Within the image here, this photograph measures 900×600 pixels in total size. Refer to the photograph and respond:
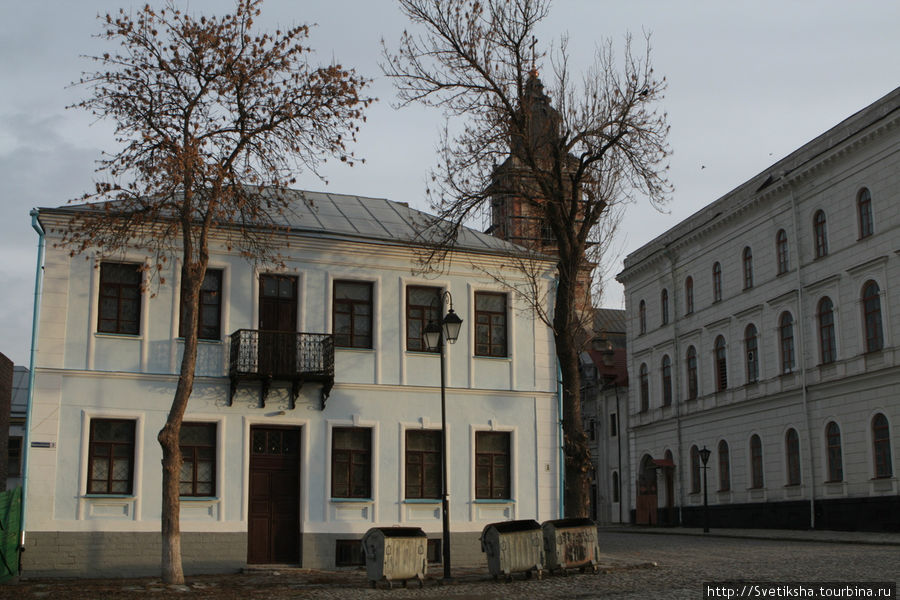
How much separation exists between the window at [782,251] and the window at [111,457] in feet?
92.5

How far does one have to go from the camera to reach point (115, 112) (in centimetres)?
1892

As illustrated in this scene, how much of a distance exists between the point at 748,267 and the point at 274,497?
91.4 feet

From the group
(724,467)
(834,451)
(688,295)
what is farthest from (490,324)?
(688,295)

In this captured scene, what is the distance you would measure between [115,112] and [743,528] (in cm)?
3260

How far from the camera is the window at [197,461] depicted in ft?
72.3

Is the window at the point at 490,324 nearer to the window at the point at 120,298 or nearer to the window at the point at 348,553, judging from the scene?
the window at the point at 348,553

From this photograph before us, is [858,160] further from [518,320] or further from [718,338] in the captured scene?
[518,320]

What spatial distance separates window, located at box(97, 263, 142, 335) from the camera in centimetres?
2217

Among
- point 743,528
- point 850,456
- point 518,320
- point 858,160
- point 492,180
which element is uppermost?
point 858,160

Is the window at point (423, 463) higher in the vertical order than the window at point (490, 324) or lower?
lower

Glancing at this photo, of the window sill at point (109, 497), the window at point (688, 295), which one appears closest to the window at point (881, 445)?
the window at point (688, 295)

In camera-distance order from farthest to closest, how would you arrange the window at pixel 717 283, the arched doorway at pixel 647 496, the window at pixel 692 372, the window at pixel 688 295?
the arched doorway at pixel 647 496, the window at pixel 688 295, the window at pixel 692 372, the window at pixel 717 283

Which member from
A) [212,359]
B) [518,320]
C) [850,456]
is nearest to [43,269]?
[212,359]

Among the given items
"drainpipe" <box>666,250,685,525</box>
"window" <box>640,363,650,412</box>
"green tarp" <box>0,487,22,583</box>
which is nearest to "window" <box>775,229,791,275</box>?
"drainpipe" <box>666,250,685,525</box>
